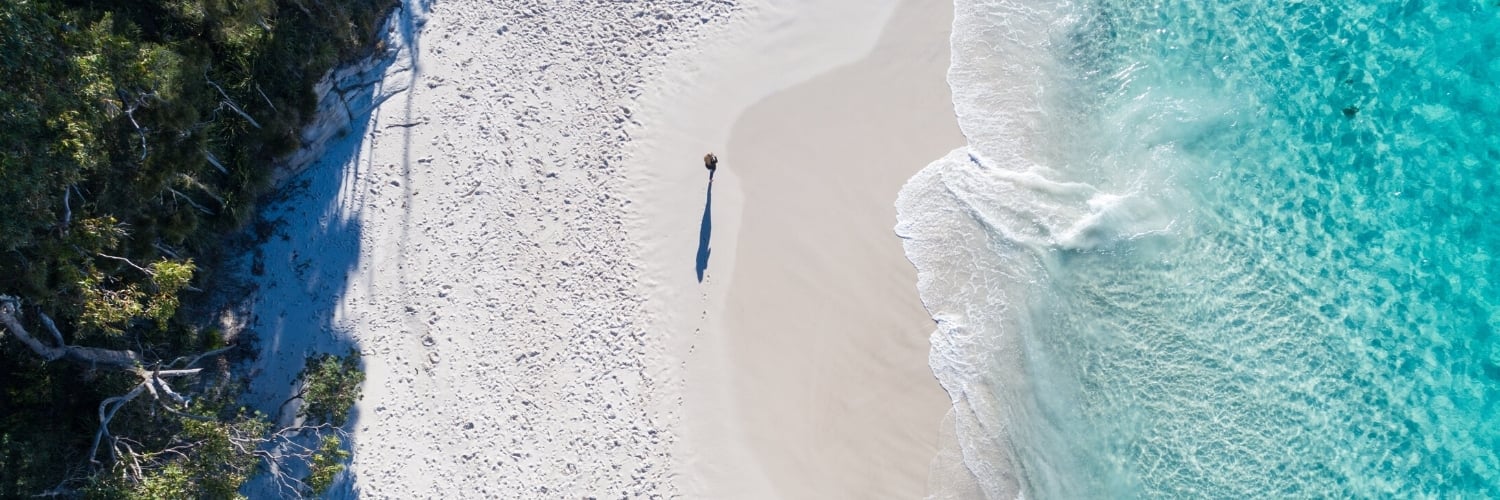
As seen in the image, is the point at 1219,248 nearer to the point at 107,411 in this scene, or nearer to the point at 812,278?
the point at 812,278

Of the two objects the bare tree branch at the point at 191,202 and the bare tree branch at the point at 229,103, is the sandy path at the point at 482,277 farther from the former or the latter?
the bare tree branch at the point at 229,103

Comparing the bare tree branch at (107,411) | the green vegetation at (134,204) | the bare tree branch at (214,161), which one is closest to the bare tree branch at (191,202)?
the green vegetation at (134,204)

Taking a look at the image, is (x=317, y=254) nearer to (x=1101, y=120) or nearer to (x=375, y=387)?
(x=375, y=387)

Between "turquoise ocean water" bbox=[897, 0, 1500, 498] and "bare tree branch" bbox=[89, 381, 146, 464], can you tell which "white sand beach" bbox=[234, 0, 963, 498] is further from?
"bare tree branch" bbox=[89, 381, 146, 464]

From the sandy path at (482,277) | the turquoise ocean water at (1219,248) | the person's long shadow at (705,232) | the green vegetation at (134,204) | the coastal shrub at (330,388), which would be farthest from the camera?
the person's long shadow at (705,232)

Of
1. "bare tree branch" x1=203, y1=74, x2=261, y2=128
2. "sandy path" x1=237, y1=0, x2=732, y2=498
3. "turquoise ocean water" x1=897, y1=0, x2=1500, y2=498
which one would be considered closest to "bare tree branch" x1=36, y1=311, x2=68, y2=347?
"sandy path" x1=237, y1=0, x2=732, y2=498

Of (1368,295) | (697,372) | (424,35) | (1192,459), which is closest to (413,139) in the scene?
(424,35)
